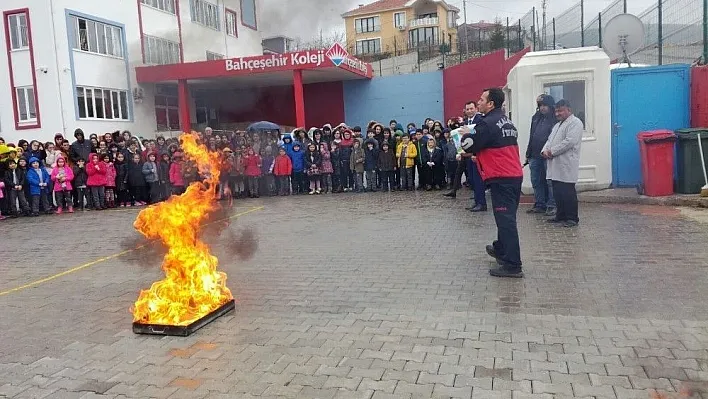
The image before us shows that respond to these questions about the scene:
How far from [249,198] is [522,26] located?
15.0m

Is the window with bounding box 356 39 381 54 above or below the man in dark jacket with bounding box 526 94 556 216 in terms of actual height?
above

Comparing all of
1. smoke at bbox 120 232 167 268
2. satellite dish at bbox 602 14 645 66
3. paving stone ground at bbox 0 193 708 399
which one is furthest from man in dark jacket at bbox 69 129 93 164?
satellite dish at bbox 602 14 645 66

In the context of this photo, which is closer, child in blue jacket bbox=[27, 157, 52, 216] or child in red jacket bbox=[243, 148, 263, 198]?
child in blue jacket bbox=[27, 157, 52, 216]

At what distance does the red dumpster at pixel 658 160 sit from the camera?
33.2 feet

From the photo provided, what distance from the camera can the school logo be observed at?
24.0 metres

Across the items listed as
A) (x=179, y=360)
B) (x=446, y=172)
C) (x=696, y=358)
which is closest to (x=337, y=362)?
(x=179, y=360)

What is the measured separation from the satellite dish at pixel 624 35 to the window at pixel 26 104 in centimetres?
2183

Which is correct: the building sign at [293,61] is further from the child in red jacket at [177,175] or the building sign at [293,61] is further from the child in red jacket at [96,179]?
the child in red jacket at [96,179]

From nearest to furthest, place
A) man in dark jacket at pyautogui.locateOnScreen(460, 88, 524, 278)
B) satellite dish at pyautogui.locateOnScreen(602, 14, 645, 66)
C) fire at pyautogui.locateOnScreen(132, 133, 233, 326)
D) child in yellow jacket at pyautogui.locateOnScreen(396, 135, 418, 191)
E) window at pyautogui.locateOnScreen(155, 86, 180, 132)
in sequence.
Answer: fire at pyautogui.locateOnScreen(132, 133, 233, 326)
man in dark jacket at pyautogui.locateOnScreen(460, 88, 524, 278)
satellite dish at pyautogui.locateOnScreen(602, 14, 645, 66)
child in yellow jacket at pyautogui.locateOnScreen(396, 135, 418, 191)
window at pyautogui.locateOnScreen(155, 86, 180, 132)

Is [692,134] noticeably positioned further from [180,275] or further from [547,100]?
[180,275]

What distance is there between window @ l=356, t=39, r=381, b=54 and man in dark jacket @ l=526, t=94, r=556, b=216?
62.5 ft

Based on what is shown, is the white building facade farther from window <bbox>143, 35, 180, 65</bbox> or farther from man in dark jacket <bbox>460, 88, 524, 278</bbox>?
man in dark jacket <bbox>460, 88, 524, 278</bbox>

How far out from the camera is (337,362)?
3939 millimetres

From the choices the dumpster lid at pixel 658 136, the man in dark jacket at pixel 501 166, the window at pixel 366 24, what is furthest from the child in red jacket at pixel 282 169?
the window at pixel 366 24
